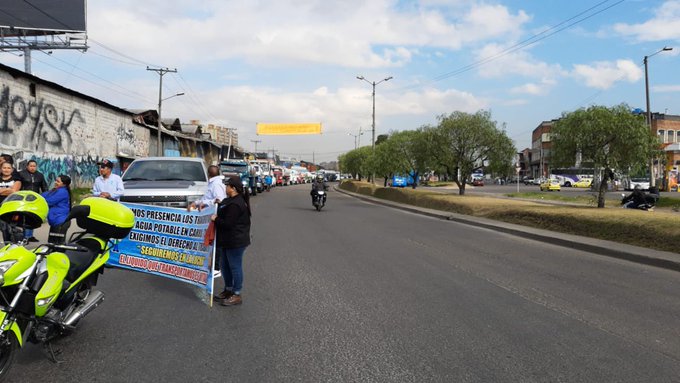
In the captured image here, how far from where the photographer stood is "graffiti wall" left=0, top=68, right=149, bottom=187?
2225cm

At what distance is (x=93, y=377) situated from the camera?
4027mm

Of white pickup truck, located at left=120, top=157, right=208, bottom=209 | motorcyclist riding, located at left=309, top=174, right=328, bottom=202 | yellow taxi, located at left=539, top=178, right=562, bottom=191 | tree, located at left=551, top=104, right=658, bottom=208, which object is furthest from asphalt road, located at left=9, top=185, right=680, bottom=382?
yellow taxi, located at left=539, top=178, right=562, bottom=191

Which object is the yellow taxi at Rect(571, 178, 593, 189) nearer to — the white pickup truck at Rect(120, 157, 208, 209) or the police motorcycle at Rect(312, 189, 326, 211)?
the police motorcycle at Rect(312, 189, 326, 211)

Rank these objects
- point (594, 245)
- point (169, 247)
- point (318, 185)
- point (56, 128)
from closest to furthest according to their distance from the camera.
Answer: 1. point (169, 247)
2. point (594, 245)
3. point (318, 185)
4. point (56, 128)

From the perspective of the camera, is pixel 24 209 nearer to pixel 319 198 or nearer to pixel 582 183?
pixel 319 198

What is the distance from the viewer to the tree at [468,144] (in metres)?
26.7

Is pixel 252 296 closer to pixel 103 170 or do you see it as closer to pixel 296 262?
pixel 296 262

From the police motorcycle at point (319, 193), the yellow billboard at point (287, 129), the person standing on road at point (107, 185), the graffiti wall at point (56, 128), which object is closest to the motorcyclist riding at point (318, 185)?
the police motorcycle at point (319, 193)

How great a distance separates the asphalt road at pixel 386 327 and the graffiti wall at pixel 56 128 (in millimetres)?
18003

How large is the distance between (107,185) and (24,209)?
17.8 feet

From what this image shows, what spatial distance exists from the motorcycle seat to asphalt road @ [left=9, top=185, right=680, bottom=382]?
0.72 m

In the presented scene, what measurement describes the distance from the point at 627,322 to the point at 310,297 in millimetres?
3688

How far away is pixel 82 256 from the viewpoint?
15.0ft

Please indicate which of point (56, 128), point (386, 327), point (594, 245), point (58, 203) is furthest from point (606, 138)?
point (56, 128)
